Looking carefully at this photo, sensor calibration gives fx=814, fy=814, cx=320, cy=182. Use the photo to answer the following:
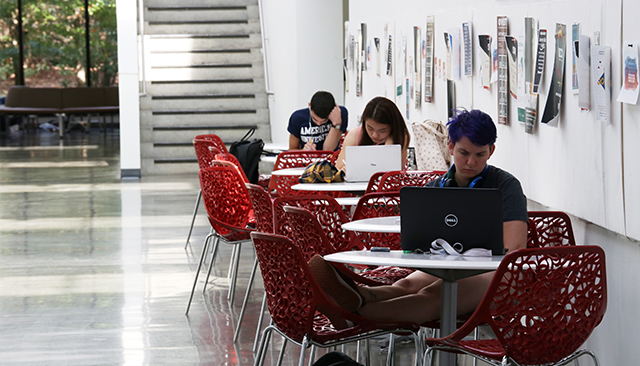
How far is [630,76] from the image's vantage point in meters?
2.85

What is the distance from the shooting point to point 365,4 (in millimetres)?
8797

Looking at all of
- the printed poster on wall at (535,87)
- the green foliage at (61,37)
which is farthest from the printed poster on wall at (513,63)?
the green foliage at (61,37)

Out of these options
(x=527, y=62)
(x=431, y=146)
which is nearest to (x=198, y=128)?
(x=431, y=146)

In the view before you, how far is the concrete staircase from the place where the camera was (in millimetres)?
12938

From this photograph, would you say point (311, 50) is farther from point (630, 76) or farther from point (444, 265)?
point (444, 265)

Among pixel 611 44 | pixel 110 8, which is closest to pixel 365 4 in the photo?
pixel 611 44

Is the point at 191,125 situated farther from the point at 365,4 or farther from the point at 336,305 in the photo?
the point at 336,305

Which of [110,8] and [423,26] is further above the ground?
[110,8]

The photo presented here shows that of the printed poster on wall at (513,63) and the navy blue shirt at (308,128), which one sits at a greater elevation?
the printed poster on wall at (513,63)

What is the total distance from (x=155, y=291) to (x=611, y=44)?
3.55 meters

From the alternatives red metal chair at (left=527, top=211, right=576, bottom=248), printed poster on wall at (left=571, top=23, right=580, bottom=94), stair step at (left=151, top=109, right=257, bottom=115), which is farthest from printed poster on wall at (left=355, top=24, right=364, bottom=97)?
red metal chair at (left=527, top=211, right=576, bottom=248)

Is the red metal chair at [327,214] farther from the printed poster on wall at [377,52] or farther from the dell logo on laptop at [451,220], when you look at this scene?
the printed poster on wall at [377,52]

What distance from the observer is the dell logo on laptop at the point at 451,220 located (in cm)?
259

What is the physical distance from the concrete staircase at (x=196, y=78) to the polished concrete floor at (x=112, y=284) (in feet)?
6.04
